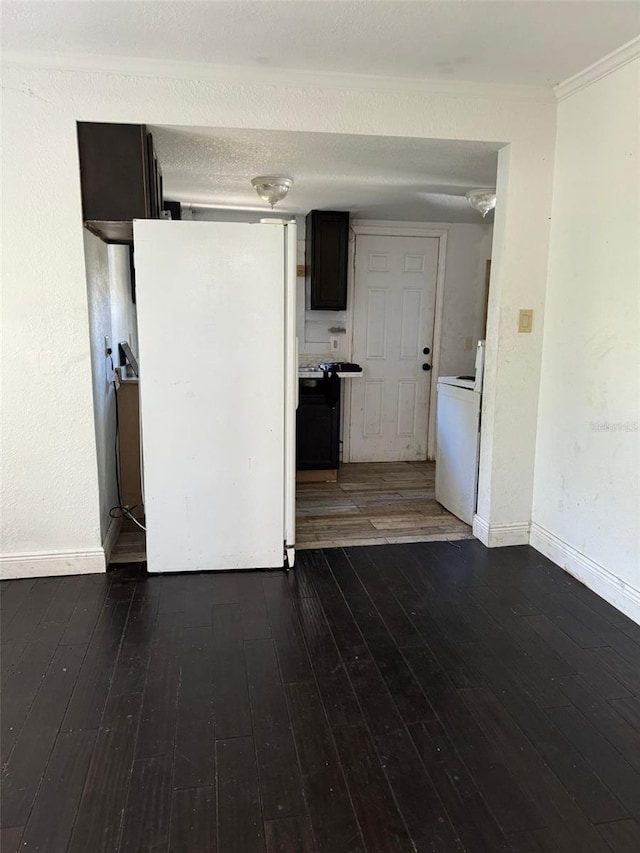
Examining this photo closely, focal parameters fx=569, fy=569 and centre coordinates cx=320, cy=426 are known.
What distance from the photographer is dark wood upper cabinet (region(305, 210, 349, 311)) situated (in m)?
4.88

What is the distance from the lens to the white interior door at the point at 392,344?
527 centimetres

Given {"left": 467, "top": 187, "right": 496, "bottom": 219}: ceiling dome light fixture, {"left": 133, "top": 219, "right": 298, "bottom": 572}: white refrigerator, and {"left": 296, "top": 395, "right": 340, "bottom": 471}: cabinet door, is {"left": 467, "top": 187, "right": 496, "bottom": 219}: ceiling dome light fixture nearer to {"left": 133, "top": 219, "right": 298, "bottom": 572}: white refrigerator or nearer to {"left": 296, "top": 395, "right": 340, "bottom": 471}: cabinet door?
{"left": 133, "top": 219, "right": 298, "bottom": 572}: white refrigerator


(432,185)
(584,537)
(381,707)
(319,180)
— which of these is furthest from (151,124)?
(584,537)

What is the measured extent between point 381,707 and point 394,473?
320cm

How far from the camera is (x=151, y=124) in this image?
2.67 m

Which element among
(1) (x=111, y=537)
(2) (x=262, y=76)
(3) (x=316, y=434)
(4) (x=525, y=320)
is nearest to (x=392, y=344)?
(3) (x=316, y=434)

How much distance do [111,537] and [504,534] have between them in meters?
2.25

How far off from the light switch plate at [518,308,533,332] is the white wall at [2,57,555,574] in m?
0.05

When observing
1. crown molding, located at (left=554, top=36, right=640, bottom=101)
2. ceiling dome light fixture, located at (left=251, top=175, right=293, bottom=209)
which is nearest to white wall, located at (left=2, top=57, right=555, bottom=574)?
crown molding, located at (left=554, top=36, right=640, bottom=101)

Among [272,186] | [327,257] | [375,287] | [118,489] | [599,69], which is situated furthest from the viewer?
[375,287]

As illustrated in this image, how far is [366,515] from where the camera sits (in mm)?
3881

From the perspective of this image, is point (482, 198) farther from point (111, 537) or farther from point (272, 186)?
point (111, 537)

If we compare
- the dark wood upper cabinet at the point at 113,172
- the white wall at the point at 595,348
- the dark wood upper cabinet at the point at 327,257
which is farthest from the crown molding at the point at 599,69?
the dark wood upper cabinet at the point at 327,257

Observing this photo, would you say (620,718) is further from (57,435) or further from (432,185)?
(432,185)
